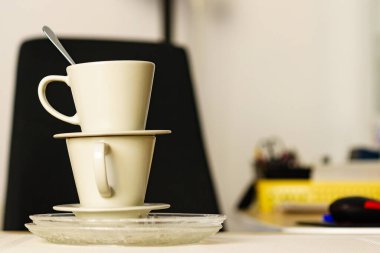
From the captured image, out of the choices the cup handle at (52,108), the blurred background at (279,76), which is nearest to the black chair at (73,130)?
the cup handle at (52,108)

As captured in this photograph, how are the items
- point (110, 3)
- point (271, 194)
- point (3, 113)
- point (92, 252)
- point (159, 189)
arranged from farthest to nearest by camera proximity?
point (110, 3)
point (3, 113)
point (271, 194)
point (159, 189)
point (92, 252)

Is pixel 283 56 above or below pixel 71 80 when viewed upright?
above

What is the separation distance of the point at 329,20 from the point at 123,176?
6.04ft

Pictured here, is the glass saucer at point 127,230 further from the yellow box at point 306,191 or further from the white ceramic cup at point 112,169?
the yellow box at point 306,191

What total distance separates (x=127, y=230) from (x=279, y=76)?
5.95ft

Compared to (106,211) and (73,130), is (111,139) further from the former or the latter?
(73,130)

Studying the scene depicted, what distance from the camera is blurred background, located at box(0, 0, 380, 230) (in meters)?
2.21

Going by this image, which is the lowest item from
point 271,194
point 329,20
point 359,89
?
point 271,194

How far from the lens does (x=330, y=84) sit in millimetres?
2285

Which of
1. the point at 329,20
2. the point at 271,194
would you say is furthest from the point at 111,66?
the point at 329,20

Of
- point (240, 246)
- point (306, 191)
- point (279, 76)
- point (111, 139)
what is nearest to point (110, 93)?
point (111, 139)

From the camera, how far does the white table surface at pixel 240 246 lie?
1.64 ft

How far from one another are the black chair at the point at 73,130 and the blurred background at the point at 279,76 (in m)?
0.79

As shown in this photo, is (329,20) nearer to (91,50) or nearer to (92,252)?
(91,50)
